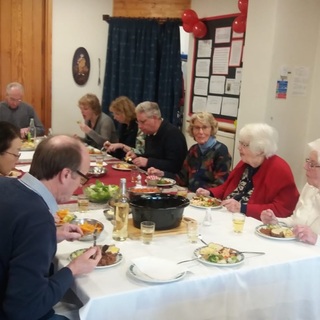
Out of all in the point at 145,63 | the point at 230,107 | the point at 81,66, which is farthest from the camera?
the point at 81,66

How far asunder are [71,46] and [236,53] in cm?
220

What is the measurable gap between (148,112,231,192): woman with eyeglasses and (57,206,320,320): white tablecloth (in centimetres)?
112

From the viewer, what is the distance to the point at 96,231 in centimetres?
183

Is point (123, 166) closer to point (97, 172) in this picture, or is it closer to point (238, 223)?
point (97, 172)

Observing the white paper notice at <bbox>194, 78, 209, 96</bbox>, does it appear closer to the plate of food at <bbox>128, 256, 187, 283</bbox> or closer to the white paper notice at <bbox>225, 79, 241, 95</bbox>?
the white paper notice at <bbox>225, 79, 241, 95</bbox>

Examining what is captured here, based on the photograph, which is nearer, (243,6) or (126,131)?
(243,6)

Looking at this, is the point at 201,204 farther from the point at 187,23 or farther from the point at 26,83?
the point at 26,83

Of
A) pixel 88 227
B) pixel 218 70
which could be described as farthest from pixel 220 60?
pixel 88 227

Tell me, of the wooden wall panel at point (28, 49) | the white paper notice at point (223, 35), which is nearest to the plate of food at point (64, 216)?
the white paper notice at point (223, 35)

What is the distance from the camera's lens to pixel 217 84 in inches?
194

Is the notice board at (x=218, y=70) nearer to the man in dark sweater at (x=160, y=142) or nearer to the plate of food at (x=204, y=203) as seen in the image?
the man in dark sweater at (x=160, y=142)

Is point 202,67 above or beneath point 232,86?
above

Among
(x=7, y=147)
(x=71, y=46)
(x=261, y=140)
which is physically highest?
(x=71, y=46)

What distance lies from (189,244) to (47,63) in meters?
4.28
